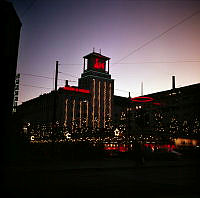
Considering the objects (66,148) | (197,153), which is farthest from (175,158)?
(66,148)

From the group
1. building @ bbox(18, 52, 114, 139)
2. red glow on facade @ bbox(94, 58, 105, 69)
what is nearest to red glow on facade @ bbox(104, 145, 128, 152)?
building @ bbox(18, 52, 114, 139)

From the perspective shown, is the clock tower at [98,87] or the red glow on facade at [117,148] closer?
the red glow on facade at [117,148]

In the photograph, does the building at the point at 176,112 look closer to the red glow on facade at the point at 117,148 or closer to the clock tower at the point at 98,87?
the clock tower at the point at 98,87

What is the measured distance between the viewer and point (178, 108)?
281ft

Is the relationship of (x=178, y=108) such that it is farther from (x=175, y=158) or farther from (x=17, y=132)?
(x=17, y=132)

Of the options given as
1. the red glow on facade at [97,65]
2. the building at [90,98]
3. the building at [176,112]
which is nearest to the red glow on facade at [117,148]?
the building at [176,112]

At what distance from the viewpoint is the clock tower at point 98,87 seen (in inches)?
3425

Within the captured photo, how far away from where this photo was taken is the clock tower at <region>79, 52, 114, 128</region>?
87.0 m

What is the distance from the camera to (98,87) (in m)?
90.7

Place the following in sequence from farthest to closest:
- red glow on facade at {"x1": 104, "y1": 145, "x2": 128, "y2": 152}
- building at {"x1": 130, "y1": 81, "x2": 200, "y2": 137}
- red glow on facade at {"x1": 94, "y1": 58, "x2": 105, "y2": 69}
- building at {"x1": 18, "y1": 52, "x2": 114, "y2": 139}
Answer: red glow on facade at {"x1": 94, "y1": 58, "x2": 105, "y2": 69} → building at {"x1": 18, "y1": 52, "x2": 114, "y2": 139} → building at {"x1": 130, "y1": 81, "x2": 200, "y2": 137} → red glow on facade at {"x1": 104, "y1": 145, "x2": 128, "y2": 152}

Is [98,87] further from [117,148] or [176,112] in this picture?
[117,148]

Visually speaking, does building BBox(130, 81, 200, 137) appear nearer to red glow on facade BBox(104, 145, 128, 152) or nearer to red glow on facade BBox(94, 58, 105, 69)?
red glow on facade BBox(94, 58, 105, 69)

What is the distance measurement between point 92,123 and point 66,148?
60.1 m

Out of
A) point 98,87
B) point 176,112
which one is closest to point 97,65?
point 98,87
